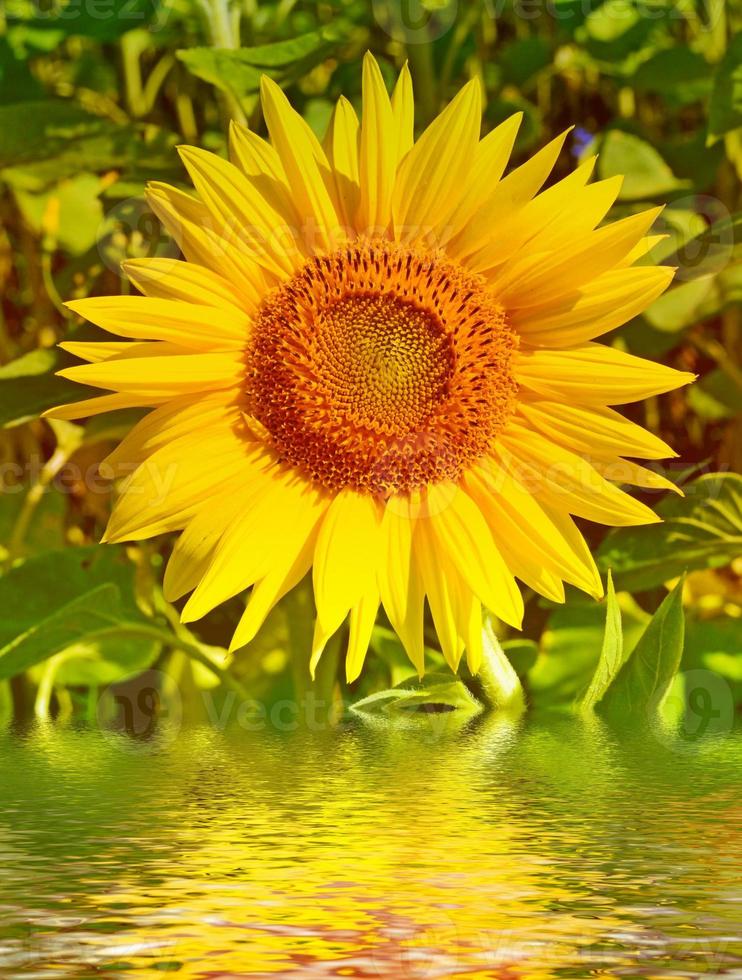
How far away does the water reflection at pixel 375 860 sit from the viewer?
375 mm

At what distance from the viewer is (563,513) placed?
2.45ft

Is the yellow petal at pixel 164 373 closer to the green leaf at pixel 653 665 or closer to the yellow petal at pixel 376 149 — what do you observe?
the yellow petal at pixel 376 149

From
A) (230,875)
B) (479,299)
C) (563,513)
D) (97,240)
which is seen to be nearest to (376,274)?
(479,299)

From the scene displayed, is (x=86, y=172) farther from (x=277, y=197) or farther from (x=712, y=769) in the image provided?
(x=712, y=769)

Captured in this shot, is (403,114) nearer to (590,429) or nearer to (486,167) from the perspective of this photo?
(486,167)

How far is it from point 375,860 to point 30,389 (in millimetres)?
444

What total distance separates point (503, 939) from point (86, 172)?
671 millimetres

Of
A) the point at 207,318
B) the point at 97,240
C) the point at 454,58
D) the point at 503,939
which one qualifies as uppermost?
the point at 454,58

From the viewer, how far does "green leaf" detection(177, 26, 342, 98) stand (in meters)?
0.79

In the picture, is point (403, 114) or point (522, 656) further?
point (522, 656)

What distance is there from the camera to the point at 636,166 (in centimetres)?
90

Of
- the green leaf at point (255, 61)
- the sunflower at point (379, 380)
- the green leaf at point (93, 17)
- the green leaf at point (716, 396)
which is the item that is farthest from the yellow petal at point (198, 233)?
the green leaf at point (716, 396)

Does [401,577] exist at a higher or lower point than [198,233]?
lower

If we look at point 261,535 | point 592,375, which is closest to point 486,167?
point 592,375
